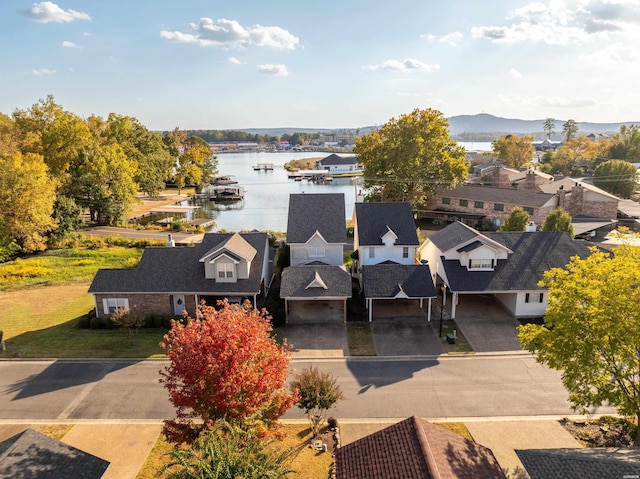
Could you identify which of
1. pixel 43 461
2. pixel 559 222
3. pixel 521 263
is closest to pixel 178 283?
pixel 43 461

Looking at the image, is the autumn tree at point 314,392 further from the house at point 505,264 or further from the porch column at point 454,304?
the house at point 505,264

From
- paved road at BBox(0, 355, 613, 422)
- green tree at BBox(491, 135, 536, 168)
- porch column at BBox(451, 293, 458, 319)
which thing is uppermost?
green tree at BBox(491, 135, 536, 168)

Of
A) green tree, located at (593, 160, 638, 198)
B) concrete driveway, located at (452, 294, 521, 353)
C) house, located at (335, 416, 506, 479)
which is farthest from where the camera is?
green tree, located at (593, 160, 638, 198)

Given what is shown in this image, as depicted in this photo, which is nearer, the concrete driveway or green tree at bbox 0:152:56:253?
the concrete driveway

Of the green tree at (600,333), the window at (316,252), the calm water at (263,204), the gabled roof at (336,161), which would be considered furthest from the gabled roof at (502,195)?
the gabled roof at (336,161)

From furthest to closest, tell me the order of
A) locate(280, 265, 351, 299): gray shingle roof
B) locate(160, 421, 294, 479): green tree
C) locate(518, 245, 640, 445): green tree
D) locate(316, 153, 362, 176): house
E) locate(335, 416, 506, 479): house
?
locate(316, 153, 362, 176): house < locate(280, 265, 351, 299): gray shingle roof < locate(518, 245, 640, 445): green tree < locate(335, 416, 506, 479): house < locate(160, 421, 294, 479): green tree

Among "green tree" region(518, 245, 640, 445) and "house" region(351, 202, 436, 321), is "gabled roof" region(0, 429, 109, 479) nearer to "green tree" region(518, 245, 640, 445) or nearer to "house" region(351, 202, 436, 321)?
"green tree" region(518, 245, 640, 445)

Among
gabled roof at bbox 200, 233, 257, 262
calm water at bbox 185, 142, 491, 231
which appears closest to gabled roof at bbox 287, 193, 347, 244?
gabled roof at bbox 200, 233, 257, 262

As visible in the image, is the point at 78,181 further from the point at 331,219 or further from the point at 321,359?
the point at 321,359

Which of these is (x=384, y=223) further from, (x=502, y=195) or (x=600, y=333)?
(x=502, y=195)
